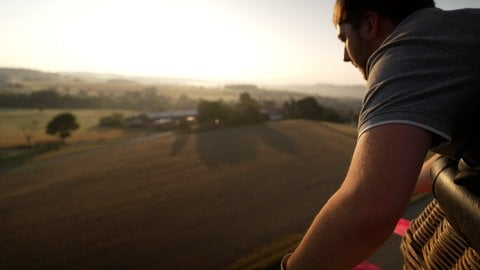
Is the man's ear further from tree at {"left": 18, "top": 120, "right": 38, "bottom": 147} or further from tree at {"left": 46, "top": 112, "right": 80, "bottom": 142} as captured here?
A: tree at {"left": 46, "top": 112, "right": 80, "bottom": 142}

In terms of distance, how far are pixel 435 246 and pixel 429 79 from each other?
28.1 inches

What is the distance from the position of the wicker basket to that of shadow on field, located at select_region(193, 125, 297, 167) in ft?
60.7

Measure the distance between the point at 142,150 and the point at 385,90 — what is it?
24.7 meters

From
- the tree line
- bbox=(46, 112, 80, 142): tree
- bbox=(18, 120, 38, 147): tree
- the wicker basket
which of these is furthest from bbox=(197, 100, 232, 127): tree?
the tree line

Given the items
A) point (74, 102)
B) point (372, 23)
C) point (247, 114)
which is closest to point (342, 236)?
point (372, 23)

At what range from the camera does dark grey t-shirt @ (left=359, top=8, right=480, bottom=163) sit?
2.72 feet

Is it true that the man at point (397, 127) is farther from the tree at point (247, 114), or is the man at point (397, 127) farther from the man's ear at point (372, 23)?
the tree at point (247, 114)

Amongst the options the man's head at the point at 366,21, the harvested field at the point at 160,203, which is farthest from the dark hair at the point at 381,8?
the harvested field at the point at 160,203

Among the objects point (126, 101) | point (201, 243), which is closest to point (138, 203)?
point (201, 243)

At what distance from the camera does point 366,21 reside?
51.5 inches

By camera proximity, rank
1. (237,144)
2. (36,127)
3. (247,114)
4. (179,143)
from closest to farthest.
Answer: (237,144)
(179,143)
(247,114)
(36,127)

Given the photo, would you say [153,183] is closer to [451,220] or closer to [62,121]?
Result: [451,220]

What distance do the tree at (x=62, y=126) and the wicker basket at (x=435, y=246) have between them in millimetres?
36740

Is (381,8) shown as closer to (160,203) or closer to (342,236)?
(342,236)
